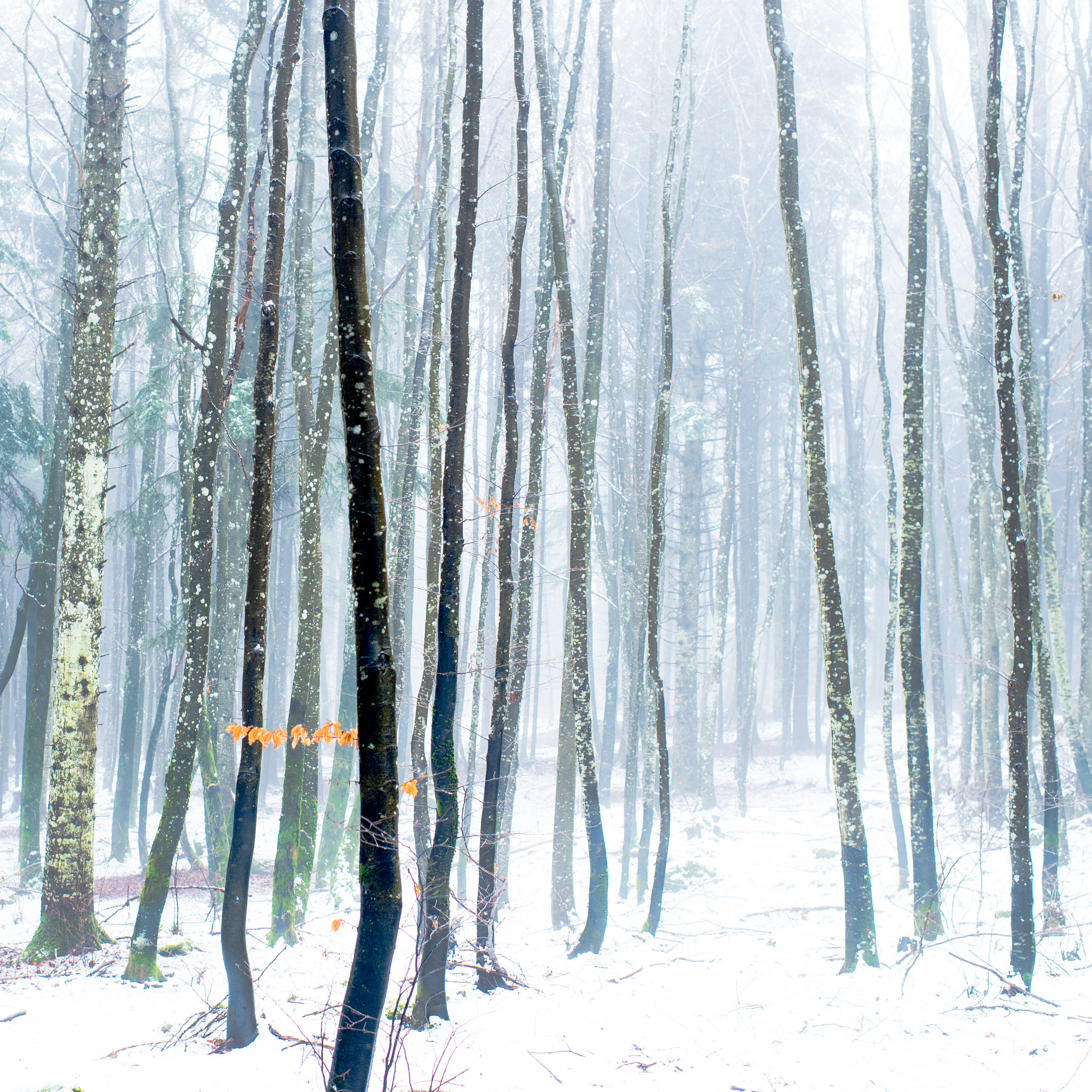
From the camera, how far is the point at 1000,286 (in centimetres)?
652

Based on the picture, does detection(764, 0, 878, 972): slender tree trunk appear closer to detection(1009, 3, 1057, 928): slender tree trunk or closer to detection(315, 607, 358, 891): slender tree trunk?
detection(1009, 3, 1057, 928): slender tree trunk

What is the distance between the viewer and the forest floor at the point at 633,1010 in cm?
491

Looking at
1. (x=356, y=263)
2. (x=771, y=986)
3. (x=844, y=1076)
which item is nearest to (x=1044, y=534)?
(x=771, y=986)

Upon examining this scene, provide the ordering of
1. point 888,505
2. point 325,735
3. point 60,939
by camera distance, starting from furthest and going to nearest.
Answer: point 888,505
point 60,939
point 325,735

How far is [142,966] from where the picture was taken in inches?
250

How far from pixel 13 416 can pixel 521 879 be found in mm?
10995

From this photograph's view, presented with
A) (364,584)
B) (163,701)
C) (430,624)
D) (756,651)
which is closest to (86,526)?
(430,624)

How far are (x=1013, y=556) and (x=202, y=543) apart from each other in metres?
6.96

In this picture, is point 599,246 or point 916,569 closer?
point 916,569

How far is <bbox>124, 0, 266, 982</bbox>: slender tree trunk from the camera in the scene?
6414 mm

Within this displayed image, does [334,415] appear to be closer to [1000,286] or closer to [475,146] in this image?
[475,146]

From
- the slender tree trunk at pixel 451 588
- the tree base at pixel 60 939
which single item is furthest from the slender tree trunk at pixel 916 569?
the tree base at pixel 60 939

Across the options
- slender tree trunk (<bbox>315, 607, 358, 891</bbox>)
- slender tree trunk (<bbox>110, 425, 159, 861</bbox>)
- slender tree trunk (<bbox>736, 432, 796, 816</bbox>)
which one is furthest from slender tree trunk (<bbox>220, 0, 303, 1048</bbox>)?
slender tree trunk (<bbox>736, 432, 796, 816</bbox>)

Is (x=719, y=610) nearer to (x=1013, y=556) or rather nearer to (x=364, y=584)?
(x=1013, y=556)
